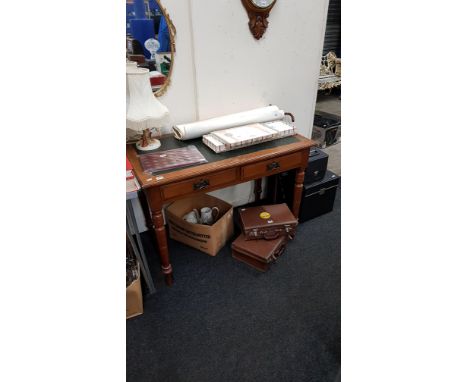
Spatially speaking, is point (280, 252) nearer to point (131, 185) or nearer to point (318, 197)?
point (318, 197)

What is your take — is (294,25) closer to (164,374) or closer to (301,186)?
(301,186)

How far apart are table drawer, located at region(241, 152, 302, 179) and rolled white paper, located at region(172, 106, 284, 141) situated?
326mm

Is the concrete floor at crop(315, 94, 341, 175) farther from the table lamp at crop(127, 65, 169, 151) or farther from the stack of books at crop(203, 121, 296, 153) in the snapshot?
the table lamp at crop(127, 65, 169, 151)

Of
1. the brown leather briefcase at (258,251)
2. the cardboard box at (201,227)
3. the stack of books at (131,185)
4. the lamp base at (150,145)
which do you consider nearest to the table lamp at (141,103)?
the lamp base at (150,145)

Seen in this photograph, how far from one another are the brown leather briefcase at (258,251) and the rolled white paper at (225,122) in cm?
70

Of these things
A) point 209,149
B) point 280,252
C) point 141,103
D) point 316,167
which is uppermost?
point 141,103

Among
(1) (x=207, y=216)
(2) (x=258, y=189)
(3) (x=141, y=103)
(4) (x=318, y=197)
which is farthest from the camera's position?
(2) (x=258, y=189)

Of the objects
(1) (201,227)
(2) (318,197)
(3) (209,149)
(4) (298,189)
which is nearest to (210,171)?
(3) (209,149)

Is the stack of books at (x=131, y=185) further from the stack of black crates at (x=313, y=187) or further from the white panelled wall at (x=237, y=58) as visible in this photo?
the stack of black crates at (x=313, y=187)

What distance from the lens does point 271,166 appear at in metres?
1.63

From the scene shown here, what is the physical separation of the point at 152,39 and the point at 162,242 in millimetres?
1055

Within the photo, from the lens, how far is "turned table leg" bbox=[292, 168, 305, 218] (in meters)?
1.84

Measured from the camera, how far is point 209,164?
145 cm

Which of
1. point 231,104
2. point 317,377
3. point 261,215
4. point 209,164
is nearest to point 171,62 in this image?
point 231,104
